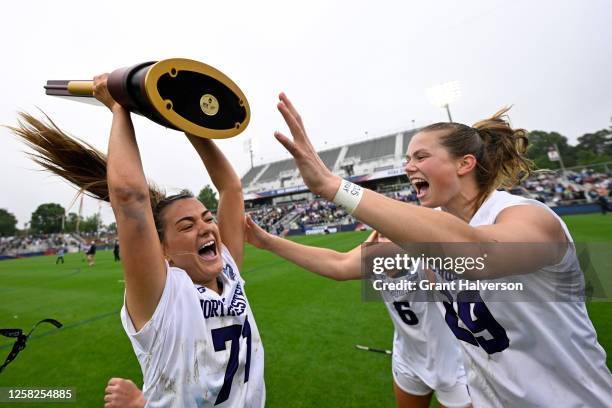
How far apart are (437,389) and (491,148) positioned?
2.01 metres

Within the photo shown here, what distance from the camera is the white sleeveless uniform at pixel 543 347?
1.54m

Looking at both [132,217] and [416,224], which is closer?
[416,224]

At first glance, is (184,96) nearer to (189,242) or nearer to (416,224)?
(189,242)

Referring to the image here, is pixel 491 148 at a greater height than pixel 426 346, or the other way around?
pixel 491 148

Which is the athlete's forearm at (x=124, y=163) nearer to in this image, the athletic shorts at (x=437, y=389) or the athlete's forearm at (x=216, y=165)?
the athlete's forearm at (x=216, y=165)

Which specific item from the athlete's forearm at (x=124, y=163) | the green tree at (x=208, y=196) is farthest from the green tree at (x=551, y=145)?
the athlete's forearm at (x=124, y=163)

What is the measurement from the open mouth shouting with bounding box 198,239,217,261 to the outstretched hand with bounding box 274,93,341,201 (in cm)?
89

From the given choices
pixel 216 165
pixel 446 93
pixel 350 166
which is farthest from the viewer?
pixel 350 166

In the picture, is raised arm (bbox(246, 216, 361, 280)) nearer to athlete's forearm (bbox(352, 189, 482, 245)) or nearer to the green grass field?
A: athlete's forearm (bbox(352, 189, 482, 245))

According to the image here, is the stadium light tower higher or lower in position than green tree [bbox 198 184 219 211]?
higher

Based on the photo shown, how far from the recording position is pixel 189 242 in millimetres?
1875

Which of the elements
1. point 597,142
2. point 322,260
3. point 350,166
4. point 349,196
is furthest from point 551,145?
point 349,196

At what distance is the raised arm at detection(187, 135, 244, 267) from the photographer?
2139mm

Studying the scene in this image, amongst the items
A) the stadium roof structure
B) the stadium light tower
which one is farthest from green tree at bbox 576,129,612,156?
the stadium light tower
